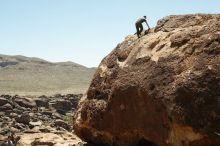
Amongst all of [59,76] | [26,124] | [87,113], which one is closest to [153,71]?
[87,113]

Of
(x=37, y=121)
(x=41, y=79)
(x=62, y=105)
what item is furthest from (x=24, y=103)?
(x=41, y=79)

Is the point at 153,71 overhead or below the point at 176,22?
below

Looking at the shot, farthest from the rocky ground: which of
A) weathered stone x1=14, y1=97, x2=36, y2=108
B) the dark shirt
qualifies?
the dark shirt

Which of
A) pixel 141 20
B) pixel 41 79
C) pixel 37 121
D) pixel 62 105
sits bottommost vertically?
pixel 62 105

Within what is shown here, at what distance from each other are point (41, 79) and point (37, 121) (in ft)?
183

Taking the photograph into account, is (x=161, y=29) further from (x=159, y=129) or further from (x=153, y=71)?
(x=159, y=129)

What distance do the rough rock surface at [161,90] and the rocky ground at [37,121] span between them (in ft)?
15.2

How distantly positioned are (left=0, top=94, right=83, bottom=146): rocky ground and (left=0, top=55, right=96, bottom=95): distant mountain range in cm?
2137

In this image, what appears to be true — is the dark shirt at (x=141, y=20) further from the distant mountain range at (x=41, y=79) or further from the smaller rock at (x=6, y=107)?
the distant mountain range at (x=41, y=79)

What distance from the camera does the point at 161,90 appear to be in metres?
9.09

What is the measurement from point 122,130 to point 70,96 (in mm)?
35915

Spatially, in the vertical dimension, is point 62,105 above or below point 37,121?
below

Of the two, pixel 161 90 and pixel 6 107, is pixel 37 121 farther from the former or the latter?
pixel 161 90

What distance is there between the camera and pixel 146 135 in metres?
9.54
